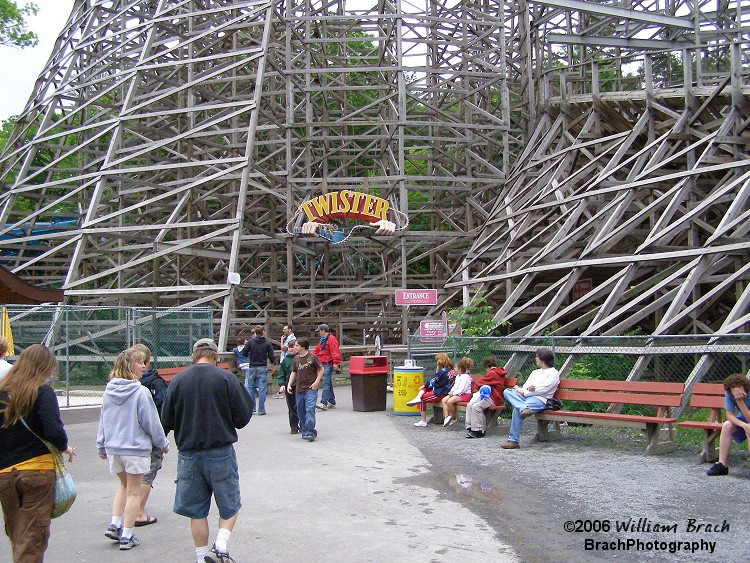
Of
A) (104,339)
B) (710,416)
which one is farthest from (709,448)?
(104,339)

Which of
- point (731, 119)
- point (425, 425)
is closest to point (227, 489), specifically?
point (425, 425)

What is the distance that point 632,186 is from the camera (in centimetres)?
1753

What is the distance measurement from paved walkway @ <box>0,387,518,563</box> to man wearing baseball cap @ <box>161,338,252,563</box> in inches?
18.5

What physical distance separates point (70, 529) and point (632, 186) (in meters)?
13.9

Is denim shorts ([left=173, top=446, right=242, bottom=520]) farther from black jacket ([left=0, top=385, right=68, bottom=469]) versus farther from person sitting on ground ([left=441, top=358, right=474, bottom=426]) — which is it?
person sitting on ground ([left=441, top=358, right=474, bottom=426])

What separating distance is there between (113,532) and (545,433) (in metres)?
6.49

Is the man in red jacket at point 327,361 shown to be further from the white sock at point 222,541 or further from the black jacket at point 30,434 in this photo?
the black jacket at point 30,434

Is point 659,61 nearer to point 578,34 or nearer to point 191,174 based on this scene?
point 578,34

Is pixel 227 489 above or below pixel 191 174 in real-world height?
below

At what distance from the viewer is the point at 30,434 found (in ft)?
17.0

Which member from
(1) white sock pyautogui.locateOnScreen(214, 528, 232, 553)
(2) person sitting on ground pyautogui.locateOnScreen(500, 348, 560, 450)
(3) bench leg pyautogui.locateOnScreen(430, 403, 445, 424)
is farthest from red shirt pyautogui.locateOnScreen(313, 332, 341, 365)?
(1) white sock pyautogui.locateOnScreen(214, 528, 232, 553)

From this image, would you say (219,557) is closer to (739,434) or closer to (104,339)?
(739,434)

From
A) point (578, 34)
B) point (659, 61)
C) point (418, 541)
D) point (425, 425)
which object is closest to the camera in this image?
point (418, 541)

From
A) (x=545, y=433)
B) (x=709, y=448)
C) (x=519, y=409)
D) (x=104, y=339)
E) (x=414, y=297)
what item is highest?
(x=414, y=297)
